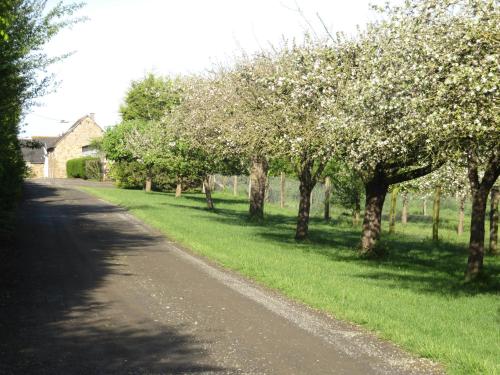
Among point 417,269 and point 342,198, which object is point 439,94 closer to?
point 417,269

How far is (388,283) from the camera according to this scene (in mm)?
15867

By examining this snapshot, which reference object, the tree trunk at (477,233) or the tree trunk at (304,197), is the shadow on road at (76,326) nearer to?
the tree trunk at (304,197)

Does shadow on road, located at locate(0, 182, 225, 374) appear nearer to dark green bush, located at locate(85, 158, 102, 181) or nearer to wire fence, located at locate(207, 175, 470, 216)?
wire fence, located at locate(207, 175, 470, 216)

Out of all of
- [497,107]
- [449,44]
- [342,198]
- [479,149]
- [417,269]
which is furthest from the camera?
[342,198]

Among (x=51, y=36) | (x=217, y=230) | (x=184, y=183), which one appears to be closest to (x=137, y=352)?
(x=51, y=36)

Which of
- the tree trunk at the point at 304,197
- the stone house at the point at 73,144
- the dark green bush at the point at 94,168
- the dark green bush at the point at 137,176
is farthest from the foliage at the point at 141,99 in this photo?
the tree trunk at the point at 304,197

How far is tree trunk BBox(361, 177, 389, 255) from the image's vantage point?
70.4 feet

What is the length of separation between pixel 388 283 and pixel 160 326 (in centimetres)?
800

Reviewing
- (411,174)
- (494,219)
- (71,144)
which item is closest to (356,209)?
(494,219)

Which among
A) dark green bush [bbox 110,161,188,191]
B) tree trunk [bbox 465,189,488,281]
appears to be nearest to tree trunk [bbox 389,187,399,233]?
tree trunk [bbox 465,189,488,281]

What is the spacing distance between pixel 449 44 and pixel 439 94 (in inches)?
87.3

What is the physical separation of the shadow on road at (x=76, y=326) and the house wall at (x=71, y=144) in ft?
268

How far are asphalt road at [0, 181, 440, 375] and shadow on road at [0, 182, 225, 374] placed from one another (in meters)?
0.02

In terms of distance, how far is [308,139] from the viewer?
19.6m
